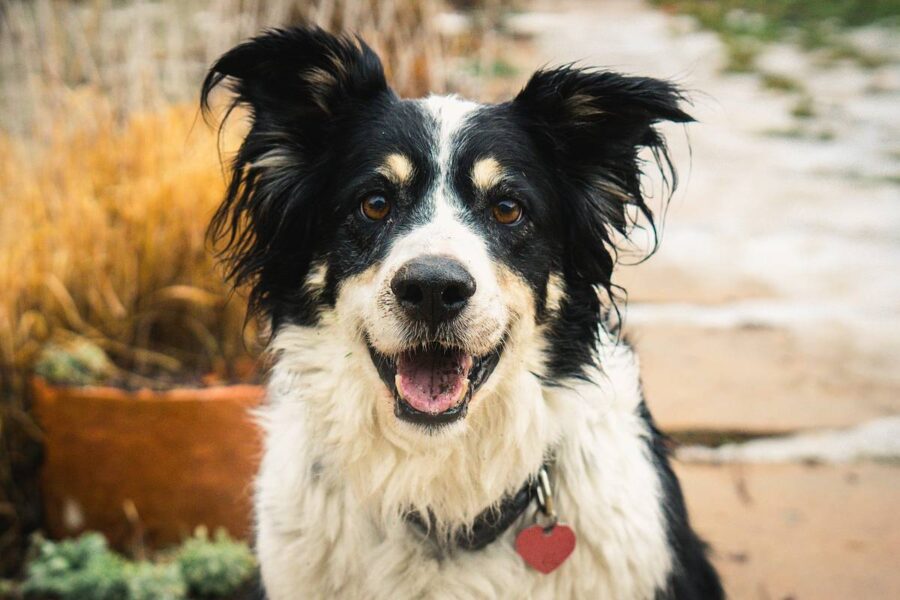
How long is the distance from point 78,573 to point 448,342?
1783mm

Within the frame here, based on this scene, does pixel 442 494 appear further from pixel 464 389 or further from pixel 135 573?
pixel 135 573

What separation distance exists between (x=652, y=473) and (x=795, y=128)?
6214mm

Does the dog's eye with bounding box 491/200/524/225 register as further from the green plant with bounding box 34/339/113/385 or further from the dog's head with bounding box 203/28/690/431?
the green plant with bounding box 34/339/113/385

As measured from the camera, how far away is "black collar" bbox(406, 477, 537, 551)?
251cm

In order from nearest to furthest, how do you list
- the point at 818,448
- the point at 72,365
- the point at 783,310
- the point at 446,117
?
1. the point at 446,117
2. the point at 72,365
3. the point at 818,448
4. the point at 783,310

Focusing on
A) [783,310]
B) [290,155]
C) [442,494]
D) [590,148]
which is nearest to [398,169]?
[290,155]

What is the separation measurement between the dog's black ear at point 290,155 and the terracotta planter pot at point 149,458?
3.04 ft

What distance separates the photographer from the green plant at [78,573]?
127 inches

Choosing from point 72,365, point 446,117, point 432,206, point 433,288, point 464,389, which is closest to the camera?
point 433,288

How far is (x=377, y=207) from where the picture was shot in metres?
2.60

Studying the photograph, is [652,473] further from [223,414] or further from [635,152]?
[223,414]

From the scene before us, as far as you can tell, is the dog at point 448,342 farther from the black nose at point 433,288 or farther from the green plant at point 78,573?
the green plant at point 78,573

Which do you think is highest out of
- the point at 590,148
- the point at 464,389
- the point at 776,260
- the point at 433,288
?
the point at 590,148

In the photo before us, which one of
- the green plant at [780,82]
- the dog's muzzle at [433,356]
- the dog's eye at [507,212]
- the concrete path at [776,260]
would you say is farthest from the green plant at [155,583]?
the green plant at [780,82]
